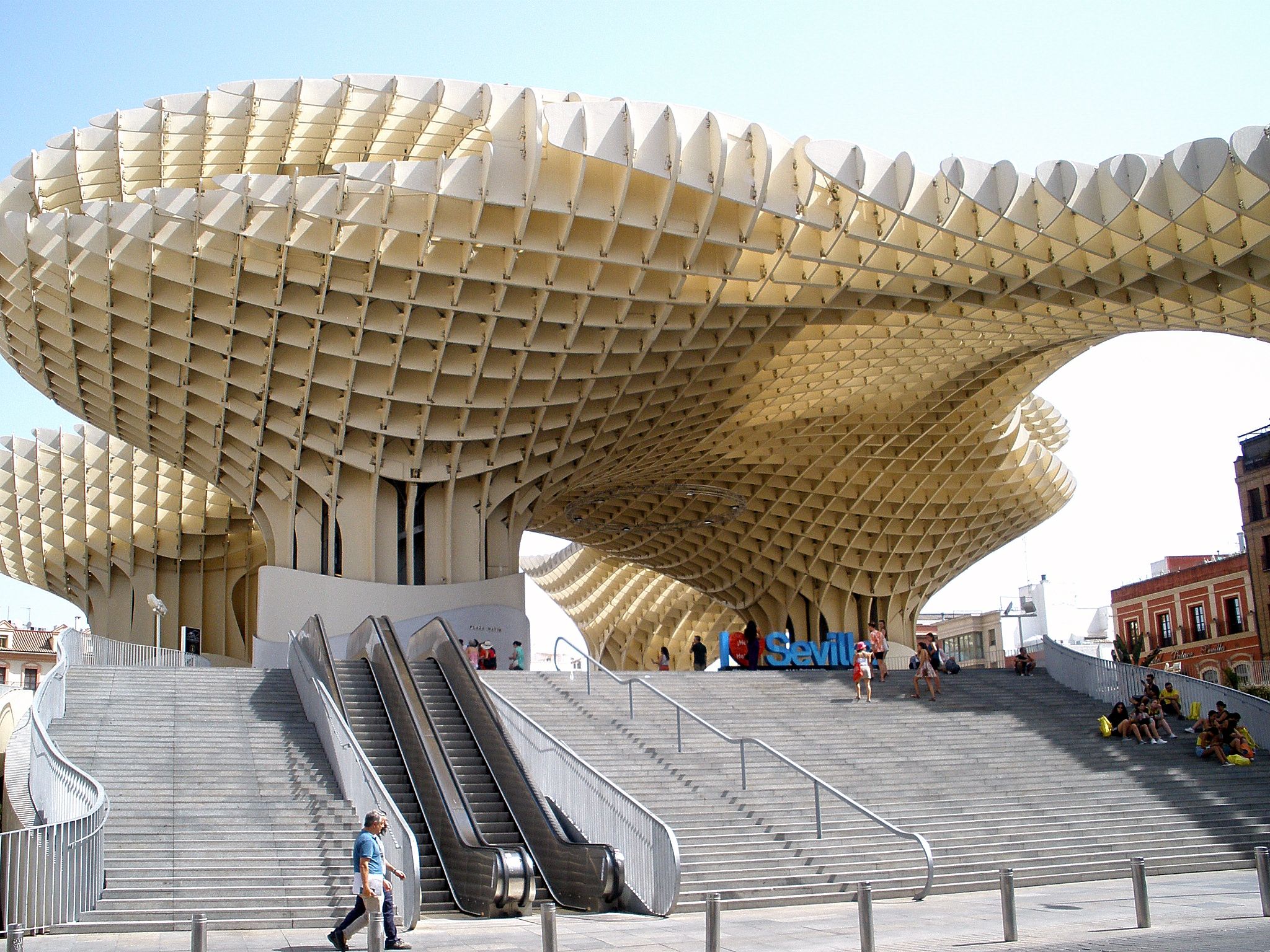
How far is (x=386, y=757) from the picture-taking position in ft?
60.4

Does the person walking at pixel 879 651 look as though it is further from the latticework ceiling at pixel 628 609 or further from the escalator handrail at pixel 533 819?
the latticework ceiling at pixel 628 609

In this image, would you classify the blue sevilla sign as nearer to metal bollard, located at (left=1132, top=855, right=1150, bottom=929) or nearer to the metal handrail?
the metal handrail

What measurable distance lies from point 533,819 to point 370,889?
529 centimetres

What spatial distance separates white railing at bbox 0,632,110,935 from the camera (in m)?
11.4

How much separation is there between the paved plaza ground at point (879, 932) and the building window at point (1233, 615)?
46387 mm

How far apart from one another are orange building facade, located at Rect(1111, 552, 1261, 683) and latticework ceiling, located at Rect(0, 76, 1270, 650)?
2241 cm

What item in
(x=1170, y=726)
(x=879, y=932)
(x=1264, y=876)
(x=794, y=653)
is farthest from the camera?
(x=794, y=653)

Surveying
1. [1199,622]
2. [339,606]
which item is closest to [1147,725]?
[339,606]

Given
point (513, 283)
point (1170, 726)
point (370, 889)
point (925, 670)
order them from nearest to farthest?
point (370, 889)
point (1170, 726)
point (925, 670)
point (513, 283)

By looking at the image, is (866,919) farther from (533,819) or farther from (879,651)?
(879,651)

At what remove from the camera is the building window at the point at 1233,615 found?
186 feet

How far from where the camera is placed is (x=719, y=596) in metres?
61.2

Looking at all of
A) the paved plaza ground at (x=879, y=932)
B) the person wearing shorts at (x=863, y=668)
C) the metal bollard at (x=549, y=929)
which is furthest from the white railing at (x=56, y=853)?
the person wearing shorts at (x=863, y=668)

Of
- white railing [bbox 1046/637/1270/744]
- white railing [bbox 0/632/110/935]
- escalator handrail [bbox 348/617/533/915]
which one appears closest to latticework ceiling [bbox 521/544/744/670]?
white railing [bbox 1046/637/1270/744]
